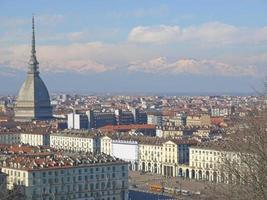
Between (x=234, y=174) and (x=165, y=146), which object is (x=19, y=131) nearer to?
(x=165, y=146)

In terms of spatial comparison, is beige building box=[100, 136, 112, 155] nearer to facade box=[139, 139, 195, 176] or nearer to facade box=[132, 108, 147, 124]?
facade box=[139, 139, 195, 176]

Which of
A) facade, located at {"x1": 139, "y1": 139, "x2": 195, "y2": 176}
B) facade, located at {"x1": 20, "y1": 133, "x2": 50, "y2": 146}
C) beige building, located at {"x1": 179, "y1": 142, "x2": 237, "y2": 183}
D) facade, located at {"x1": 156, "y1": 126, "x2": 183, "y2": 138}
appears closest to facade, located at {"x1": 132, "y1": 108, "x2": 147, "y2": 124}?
facade, located at {"x1": 156, "y1": 126, "x2": 183, "y2": 138}

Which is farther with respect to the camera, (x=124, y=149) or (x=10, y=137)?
(x=10, y=137)

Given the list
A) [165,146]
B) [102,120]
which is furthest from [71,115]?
[165,146]

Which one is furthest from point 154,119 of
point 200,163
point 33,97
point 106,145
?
point 200,163

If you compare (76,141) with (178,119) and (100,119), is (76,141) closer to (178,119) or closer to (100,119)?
(100,119)
